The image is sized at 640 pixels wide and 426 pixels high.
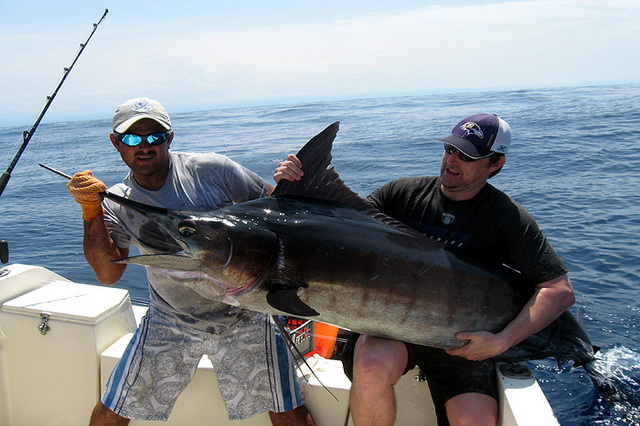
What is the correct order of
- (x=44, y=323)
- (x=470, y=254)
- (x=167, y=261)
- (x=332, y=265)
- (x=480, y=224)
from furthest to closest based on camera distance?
(x=44, y=323) < (x=480, y=224) < (x=470, y=254) < (x=332, y=265) < (x=167, y=261)

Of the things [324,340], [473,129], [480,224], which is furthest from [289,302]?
[324,340]

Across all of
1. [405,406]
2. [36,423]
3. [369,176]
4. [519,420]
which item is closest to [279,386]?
[405,406]

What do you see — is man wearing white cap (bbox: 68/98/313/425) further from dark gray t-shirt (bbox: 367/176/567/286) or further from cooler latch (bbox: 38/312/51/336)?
dark gray t-shirt (bbox: 367/176/567/286)

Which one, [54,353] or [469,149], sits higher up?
[469,149]

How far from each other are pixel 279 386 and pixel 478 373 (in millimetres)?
912

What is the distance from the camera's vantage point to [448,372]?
227cm

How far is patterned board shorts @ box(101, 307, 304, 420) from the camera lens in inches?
94.3

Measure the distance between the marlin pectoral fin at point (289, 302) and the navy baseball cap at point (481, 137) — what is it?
1.09m

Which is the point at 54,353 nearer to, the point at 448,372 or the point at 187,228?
the point at 187,228

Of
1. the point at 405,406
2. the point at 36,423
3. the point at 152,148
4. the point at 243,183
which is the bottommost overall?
the point at 36,423

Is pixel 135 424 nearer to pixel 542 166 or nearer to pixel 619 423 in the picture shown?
pixel 619 423

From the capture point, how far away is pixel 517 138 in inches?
571

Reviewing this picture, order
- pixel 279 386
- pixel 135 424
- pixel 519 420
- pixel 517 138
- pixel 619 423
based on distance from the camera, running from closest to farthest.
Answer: pixel 519 420
pixel 279 386
pixel 135 424
pixel 619 423
pixel 517 138

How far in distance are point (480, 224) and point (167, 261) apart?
1.42m
